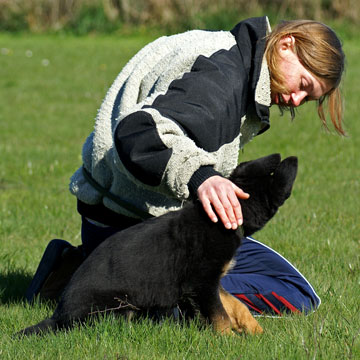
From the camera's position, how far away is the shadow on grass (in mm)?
4176

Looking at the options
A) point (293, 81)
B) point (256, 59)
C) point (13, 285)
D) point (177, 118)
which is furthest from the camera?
point (13, 285)

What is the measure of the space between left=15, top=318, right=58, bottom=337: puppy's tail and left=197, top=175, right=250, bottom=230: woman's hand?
899mm

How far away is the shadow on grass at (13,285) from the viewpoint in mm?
4176

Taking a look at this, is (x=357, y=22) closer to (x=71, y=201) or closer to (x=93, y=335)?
(x=71, y=201)

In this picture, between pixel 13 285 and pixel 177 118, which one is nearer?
pixel 177 118

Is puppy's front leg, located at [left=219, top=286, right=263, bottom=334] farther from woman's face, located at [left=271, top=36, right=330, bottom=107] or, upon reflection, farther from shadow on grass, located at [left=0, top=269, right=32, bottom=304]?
shadow on grass, located at [left=0, top=269, right=32, bottom=304]

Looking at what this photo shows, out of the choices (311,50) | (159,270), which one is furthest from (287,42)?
(159,270)

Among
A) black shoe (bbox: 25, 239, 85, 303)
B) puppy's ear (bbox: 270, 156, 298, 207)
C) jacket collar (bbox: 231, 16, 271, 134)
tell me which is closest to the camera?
puppy's ear (bbox: 270, 156, 298, 207)

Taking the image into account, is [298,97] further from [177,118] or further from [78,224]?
[78,224]

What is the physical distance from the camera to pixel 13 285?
4.39 metres

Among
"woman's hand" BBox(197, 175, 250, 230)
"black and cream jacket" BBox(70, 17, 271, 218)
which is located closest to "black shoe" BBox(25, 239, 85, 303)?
"black and cream jacket" BBox(70, 17, 271, 218)

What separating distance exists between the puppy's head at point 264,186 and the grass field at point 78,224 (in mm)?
544

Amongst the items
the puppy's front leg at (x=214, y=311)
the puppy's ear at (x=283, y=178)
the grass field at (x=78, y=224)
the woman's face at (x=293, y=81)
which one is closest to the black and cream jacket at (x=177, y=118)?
the woman's face at (x=293, y=81)

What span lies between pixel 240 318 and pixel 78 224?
8.39 ft
